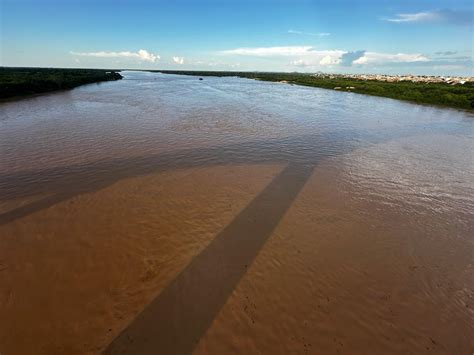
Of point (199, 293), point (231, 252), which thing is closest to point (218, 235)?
point (231, 252)

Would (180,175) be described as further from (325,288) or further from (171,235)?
(325,288)

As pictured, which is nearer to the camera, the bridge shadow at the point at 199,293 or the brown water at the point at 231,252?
the bridge shadow at the point at 199,293

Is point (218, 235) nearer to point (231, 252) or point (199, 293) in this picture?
point (231, 252)

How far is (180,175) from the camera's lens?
834 centimetres

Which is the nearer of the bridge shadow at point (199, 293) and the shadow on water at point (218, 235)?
the bridge shadow at point (199, 293)

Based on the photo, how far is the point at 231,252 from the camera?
4.94 metres

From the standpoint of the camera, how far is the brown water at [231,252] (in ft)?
11.5

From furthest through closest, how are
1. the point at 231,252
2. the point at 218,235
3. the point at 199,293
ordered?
the point at 218,235 → the point at 231,252 → the point at 199,293

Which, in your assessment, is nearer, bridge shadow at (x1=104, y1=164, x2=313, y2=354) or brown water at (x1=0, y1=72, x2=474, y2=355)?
bridge shadow at (x1=104, y1=164, x2=313, y2=354)

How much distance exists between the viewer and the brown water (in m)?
3.51

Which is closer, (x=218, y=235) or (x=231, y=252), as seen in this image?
(x=231, y=252)

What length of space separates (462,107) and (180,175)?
113 feet

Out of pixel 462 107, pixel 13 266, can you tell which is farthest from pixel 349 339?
pixel 462 107

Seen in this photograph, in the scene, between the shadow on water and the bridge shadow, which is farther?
the shadow on water
